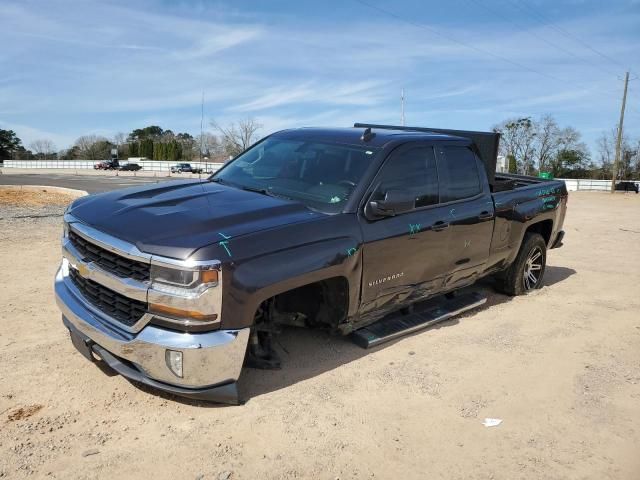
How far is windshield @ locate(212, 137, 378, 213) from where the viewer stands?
4117 mm

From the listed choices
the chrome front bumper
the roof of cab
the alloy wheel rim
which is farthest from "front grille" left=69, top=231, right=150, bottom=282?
the alloy wheel rim

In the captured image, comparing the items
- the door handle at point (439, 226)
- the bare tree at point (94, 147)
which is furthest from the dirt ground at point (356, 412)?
the bare tree at point (94, 147)

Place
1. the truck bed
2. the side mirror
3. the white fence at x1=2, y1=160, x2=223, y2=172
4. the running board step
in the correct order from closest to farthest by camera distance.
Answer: the side mirror, the running board step, the truck bed, the white fence at x1=2, y1=160, x2=223, y2=172

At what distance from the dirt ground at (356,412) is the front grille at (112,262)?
860 mm

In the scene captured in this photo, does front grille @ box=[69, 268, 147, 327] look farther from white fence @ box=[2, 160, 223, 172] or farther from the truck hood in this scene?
white fence @ box=[2, 160, 223, 172]

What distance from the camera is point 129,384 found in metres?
3.62

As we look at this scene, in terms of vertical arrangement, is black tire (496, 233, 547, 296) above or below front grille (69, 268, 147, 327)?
below

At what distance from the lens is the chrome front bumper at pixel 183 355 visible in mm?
3080

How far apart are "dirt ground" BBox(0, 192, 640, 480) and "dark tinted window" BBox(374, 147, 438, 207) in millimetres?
1311

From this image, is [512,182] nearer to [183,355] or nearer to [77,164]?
[183,355]

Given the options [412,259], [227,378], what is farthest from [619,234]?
[227,378]

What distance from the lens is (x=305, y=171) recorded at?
14.6 ft

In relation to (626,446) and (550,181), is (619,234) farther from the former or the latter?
(626,446)

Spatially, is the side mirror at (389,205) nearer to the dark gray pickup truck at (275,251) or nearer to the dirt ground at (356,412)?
the dark gray pickup truck at (275,251)
